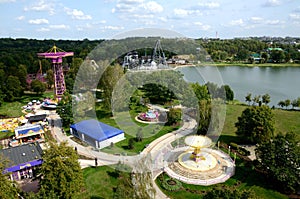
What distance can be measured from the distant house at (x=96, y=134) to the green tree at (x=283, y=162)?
10.6 m

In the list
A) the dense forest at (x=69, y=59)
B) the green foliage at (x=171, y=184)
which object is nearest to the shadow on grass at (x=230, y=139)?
the green foliage at (x=171, y=184)

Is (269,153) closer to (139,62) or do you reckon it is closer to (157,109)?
(157,109)

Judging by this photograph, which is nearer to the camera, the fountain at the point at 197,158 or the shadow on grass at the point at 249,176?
the shadow on grass at the point at 249,176

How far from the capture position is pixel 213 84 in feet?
94.4

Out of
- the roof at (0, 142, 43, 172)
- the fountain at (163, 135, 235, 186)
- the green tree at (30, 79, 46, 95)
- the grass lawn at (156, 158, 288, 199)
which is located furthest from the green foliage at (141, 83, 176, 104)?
the roof at (0, 142, 43, 172)

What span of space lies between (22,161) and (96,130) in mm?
6005

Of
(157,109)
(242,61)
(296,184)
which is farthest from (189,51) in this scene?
(242,61)

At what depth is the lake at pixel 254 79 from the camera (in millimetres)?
31734

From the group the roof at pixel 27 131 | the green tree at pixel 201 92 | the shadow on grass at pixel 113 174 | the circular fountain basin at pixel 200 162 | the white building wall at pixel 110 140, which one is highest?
the green tree at pixel 201 92

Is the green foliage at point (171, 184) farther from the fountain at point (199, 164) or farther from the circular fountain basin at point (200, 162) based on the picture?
the circular fountain basin at point (200, 162)

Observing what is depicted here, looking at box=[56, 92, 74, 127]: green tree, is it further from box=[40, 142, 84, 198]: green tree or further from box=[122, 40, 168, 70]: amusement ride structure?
box=[122, 40, 168, 70]: amusement ride structure

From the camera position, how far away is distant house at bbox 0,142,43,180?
14352 millimetres

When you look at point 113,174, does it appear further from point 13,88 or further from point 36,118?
point 13,88

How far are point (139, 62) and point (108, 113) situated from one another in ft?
81.1
